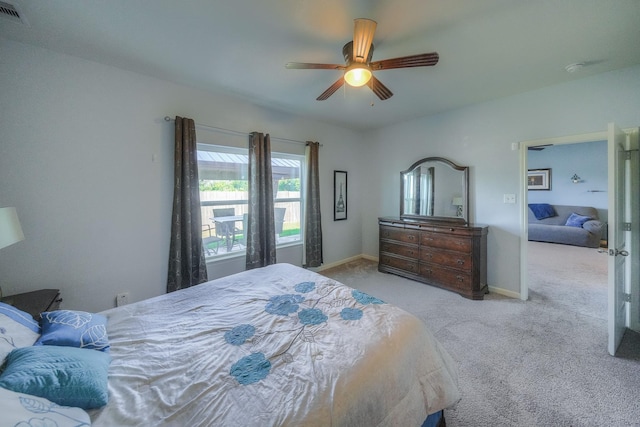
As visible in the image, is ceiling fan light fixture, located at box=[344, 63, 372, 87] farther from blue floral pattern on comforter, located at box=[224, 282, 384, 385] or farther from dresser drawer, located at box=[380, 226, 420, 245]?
dresser drawer, located at box=[380, 226, 420, 245]

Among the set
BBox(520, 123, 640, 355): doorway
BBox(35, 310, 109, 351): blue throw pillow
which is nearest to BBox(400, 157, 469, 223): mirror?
BBox(520, 123, 640, 355): doorway

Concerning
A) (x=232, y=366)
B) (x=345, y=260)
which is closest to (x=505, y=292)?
(x=345, y=260)

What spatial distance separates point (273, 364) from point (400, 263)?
3268mm

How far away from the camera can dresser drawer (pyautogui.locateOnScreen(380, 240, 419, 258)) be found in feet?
12.4

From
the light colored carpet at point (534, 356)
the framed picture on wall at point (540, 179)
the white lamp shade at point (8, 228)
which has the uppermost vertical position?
the framed picture on wall at point (540, 179)

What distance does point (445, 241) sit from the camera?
11.2ft

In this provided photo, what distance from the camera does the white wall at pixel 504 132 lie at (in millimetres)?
2549

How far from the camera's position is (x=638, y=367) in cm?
190

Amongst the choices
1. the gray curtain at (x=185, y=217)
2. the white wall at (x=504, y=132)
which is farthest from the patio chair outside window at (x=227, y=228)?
the white wall at (x=504, y=132)

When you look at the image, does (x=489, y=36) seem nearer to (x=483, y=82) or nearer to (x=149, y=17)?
(x=483, y=82)

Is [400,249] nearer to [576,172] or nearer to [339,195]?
[339,195]

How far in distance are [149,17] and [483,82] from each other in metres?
3.25

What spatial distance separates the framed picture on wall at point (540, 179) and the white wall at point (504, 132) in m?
5.06

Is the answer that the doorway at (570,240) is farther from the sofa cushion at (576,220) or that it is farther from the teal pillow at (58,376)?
the teal pillow at (58,376)
